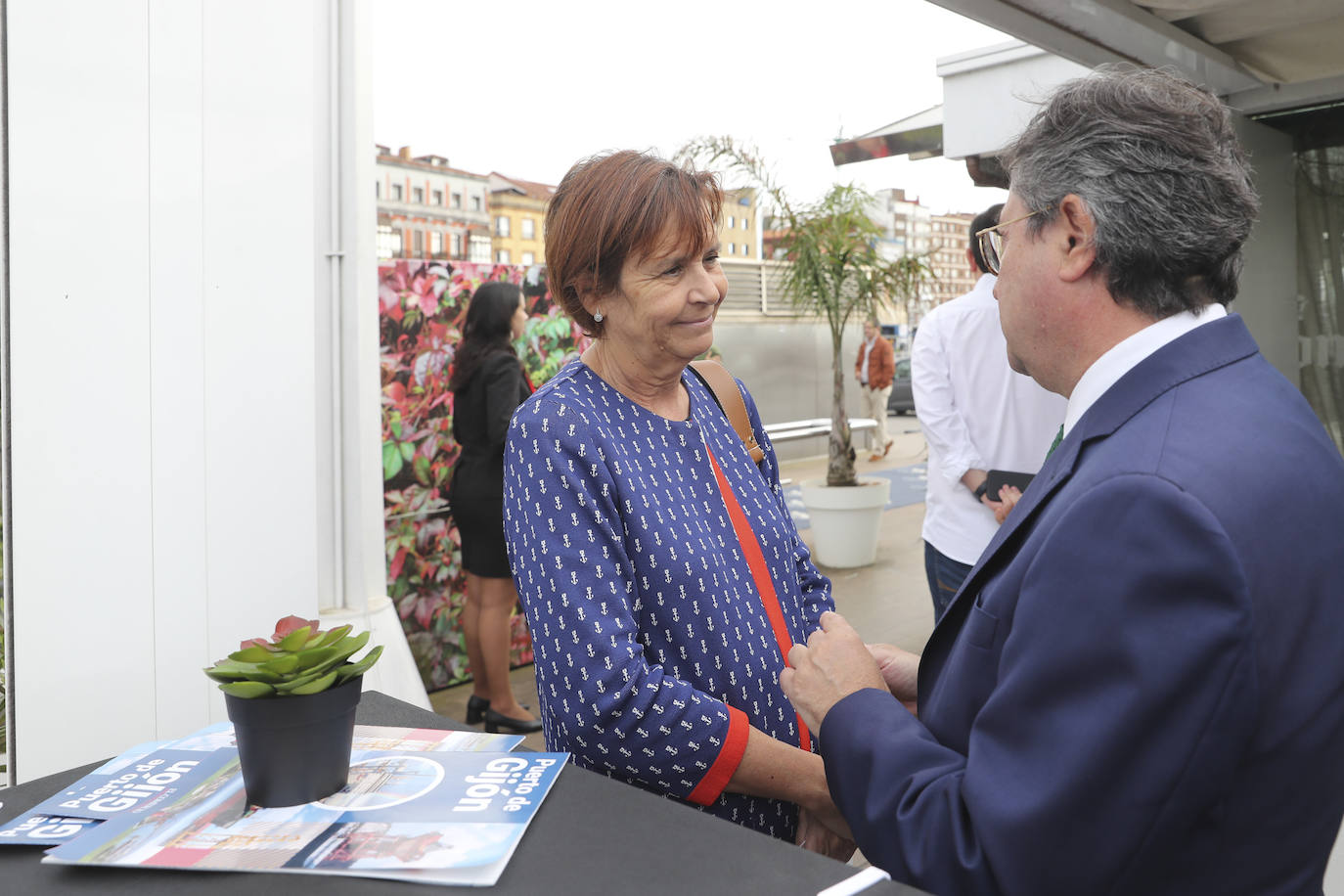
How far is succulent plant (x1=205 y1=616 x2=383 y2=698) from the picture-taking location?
0.97m

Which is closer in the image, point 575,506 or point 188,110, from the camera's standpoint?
point 575,506

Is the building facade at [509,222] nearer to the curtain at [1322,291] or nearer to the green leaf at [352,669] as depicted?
the curtain at [1322,291]

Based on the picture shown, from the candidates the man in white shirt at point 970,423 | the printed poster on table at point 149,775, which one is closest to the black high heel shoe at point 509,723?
the man in white shirt at point 970,423

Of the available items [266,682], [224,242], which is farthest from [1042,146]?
[224,242]

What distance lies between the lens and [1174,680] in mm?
819

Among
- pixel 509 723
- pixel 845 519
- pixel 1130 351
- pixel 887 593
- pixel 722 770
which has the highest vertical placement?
pixel 1130 351

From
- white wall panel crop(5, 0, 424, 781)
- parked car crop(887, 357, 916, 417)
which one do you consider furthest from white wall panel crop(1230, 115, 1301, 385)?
parked car crop(887, 357, 916, 417)

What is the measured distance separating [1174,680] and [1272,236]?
389cm

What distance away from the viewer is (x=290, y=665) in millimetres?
983

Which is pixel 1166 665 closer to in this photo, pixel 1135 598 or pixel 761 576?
pixel 1135 598

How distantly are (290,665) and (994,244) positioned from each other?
950 millimetres

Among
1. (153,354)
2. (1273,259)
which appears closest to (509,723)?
(153,354)

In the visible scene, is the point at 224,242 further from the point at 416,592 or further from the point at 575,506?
the point at 416,592

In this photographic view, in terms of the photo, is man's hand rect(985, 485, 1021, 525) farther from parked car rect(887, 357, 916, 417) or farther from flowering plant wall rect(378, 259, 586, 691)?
parked car rect(887, 357, 916, 417)
